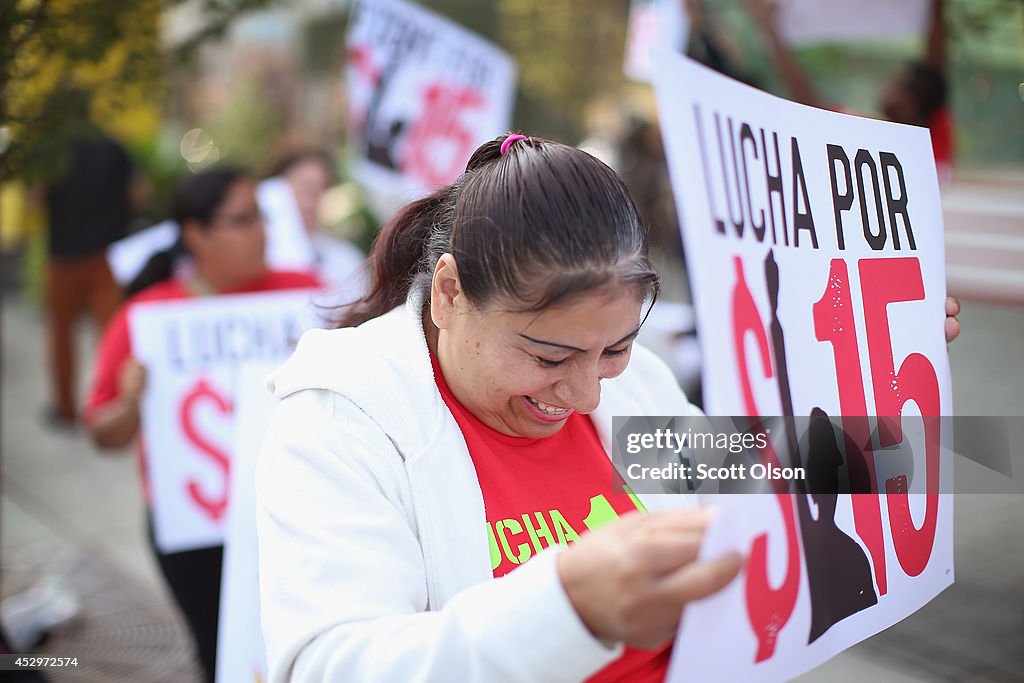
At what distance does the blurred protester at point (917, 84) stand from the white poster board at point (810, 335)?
108 inches

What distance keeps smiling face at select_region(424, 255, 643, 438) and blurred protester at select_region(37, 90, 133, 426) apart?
555 centimetres

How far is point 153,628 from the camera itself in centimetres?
380

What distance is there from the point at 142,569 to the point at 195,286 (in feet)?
5.42

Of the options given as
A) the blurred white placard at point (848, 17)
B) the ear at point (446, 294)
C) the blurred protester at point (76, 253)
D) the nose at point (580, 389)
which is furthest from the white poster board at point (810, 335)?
the blurred protester at point (76, 253)

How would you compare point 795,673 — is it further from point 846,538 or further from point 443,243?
point 443,243

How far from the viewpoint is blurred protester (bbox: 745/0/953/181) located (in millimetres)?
4242

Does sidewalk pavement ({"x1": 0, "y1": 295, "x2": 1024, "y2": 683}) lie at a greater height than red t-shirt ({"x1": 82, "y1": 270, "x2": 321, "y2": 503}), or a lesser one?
lesser

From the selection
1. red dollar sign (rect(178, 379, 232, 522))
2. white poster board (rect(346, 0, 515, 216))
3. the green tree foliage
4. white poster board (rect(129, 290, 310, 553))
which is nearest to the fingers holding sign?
white poster board (rect(129, 290, 310, 553))

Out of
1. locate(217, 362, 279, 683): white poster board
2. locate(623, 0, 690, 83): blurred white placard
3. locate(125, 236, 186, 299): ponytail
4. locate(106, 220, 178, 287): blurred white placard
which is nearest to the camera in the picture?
locate(217, 362, 279, 683): white poster board

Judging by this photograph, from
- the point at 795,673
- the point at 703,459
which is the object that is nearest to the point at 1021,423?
the point at 703,459

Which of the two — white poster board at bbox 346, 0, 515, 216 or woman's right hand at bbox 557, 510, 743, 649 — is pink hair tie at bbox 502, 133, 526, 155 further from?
white poster board at bbox 346, 0, 515, 216

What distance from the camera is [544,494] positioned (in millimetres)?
1568

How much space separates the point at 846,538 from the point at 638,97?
42.9ft

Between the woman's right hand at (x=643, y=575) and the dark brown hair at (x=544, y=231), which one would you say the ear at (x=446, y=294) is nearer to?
the dark brown hair at (x=544, y=231)
